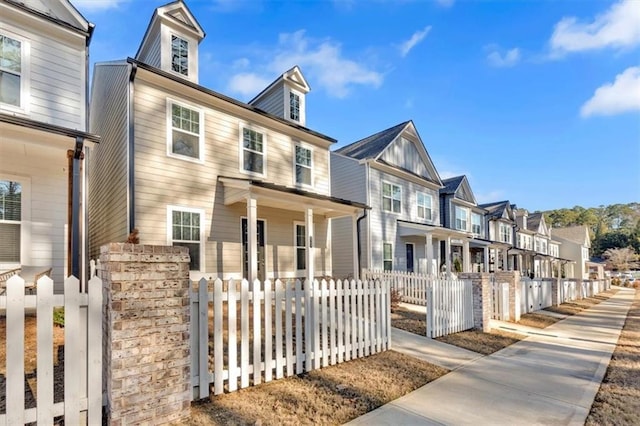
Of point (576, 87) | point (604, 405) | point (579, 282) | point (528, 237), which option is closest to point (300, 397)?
point (604, 405)

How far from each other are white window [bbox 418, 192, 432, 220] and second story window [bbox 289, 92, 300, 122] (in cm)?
929

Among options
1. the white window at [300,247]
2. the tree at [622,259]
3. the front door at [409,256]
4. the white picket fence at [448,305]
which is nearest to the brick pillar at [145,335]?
the white picket fence at [448,305]

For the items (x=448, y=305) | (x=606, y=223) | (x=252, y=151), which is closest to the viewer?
(x=448, y=305)

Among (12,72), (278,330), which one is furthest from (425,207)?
(12,72)

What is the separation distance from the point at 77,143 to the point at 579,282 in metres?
25.8

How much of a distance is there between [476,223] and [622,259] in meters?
50.1

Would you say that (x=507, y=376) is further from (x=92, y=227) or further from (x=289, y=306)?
(x=92, y=227)

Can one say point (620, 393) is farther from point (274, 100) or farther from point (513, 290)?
point (274, 100)

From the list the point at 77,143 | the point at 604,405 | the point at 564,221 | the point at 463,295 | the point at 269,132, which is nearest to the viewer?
the point at 604,405

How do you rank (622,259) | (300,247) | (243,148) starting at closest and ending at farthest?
(243,148)
(300,247)
(622,259)

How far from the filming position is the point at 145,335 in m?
3.26

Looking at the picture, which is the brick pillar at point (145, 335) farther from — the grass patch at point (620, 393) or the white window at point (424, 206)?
the white window at point (424, 206)

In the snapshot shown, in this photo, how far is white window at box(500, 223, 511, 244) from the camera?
3253 cm

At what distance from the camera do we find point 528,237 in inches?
1538
